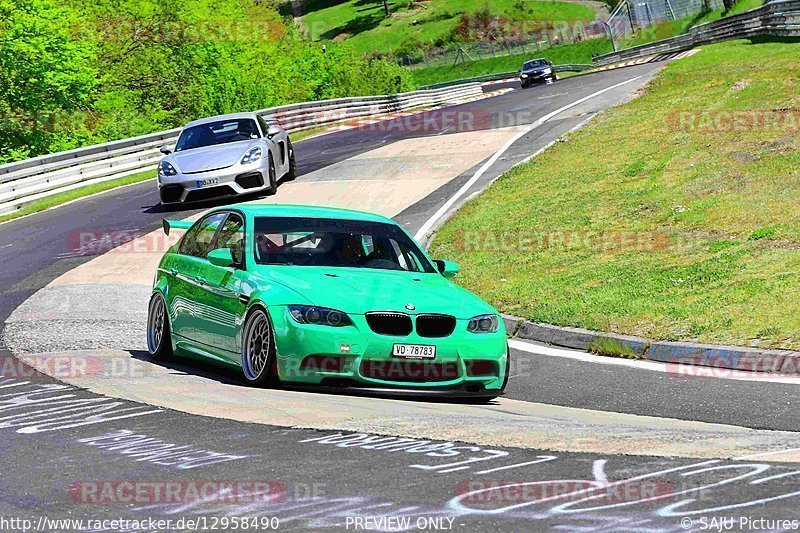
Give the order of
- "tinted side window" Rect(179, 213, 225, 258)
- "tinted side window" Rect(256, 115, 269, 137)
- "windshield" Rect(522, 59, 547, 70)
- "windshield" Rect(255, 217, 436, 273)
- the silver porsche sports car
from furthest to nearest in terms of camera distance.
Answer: "windshield" Rect(522, 59, 547, 70) → "tinted side window" Rect(256, 115, 269, 137) → the silver porsche sports car → "tinted side window" Rect(179, 213, 225, 258) → "windshield" Rect(255, 217, 436, 273)

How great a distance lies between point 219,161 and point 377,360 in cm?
1471

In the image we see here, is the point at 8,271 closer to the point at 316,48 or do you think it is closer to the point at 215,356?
the point at 215,356

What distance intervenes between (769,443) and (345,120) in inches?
1641

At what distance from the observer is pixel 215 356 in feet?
33.1

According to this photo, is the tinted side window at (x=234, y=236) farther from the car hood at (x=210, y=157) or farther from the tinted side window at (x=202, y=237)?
the car hood at (x=210, y=157)

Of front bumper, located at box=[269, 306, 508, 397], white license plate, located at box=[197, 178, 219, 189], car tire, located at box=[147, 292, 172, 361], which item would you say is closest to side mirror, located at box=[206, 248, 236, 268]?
front bumper, located at box=[269, 306, 508, 397]

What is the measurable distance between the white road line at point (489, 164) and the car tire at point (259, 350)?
10.5 meters

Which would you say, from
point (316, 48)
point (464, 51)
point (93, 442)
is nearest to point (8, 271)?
point (93, 442)

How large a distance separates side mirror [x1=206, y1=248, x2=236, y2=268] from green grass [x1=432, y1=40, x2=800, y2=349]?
4443mm

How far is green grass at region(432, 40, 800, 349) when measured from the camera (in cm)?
1298

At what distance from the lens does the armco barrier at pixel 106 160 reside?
29.0 metres

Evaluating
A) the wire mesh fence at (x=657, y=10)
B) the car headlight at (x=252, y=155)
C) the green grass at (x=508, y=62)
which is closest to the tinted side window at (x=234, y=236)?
the car headlight at (x=252, y=155)

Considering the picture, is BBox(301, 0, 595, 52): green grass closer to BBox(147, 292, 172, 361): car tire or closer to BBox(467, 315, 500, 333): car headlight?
BBox(147, 292, 172, 361): car tire

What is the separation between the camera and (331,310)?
9047mm
